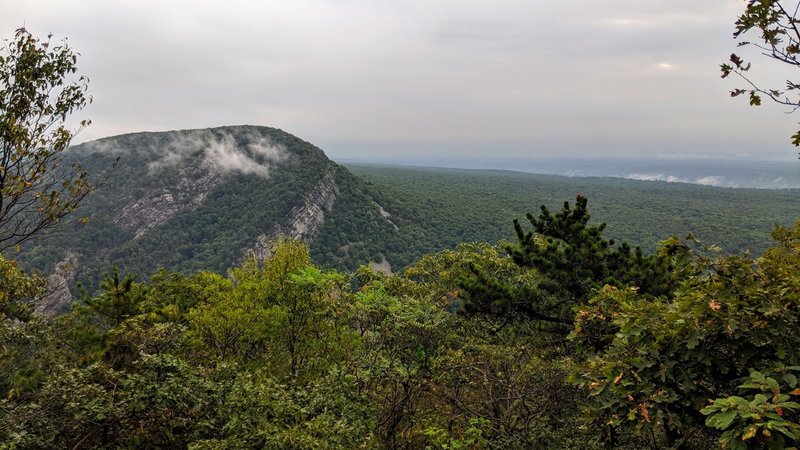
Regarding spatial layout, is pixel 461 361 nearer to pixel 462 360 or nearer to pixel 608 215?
pixel 462 360

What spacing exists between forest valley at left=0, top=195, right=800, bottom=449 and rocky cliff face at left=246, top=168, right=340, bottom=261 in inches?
3224

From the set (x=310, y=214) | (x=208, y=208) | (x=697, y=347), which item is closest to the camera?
(x=697, y=347)

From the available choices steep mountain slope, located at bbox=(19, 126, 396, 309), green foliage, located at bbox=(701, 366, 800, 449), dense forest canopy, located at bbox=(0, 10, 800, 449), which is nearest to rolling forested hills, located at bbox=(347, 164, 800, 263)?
steep mountain slope, located at bbox=(19, 126, 396, 309)

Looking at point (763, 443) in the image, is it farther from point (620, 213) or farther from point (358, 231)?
point (620, 213)

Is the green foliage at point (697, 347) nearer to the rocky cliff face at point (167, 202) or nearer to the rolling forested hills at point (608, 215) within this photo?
the rolling forested hills at point (608, 215)

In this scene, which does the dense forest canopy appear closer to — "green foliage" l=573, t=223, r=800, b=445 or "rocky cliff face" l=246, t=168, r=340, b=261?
"green foliage" l=573, t=223, r=800, b=445

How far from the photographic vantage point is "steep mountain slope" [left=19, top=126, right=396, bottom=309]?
3730 inches

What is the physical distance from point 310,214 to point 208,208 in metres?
37.2

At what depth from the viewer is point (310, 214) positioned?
10906cm

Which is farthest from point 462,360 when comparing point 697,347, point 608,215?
point 608,215

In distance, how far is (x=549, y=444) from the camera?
33.1 feet

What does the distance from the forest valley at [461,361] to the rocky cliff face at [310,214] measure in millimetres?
81892

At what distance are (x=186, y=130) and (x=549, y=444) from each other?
19300cm

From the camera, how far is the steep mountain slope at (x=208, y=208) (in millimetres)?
94750
